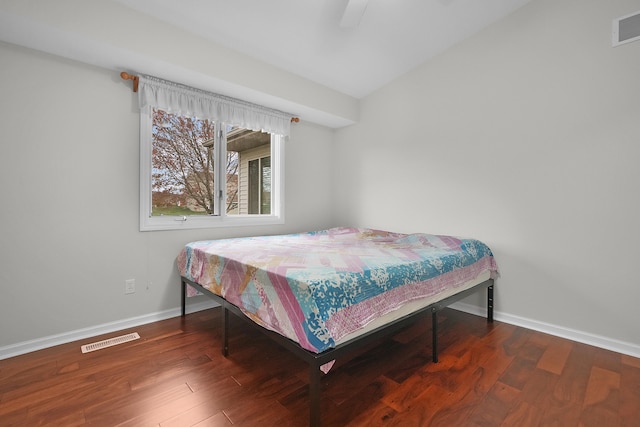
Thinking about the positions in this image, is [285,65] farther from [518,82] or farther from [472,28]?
[518,82]

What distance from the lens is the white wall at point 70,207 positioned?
194 centimetres

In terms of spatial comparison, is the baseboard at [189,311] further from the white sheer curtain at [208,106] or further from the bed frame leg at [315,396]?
the bed frame leg at [315,396]

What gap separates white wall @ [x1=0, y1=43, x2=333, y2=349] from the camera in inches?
76.5

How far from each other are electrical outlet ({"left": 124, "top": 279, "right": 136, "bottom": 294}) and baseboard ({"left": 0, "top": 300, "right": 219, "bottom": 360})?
23cm

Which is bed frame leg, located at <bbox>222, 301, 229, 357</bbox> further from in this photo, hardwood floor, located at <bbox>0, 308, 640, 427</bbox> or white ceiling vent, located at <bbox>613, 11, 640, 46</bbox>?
white ceiling vent, located at <bbox>613, 11, 640, 46</bbox>

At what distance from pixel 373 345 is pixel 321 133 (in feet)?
9.07

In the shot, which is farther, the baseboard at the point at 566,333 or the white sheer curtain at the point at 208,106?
the white sheer curtain at the point at 208,106

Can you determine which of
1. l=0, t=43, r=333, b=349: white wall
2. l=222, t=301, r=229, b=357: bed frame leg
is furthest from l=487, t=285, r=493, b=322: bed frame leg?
l=0, t=43, r=333, b=349: white wall

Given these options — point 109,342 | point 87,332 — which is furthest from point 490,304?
point 87,332

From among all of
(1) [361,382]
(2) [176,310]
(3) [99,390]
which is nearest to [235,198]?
(2) [176,310]

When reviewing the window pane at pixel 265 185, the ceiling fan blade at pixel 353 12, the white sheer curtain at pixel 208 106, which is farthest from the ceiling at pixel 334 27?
the window pane at pixel 265 185

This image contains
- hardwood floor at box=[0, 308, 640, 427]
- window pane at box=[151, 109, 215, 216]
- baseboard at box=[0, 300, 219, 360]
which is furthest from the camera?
window pane at box=[151, 109, 215, 216]

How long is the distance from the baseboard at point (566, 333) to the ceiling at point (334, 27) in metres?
2.60

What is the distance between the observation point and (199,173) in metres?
2.88
